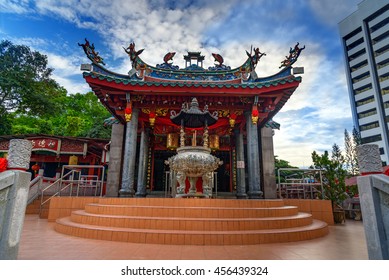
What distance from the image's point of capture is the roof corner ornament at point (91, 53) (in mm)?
7531

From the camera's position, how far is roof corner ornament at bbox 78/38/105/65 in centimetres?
753

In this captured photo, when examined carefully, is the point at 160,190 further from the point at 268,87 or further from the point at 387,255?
the point at 387,255

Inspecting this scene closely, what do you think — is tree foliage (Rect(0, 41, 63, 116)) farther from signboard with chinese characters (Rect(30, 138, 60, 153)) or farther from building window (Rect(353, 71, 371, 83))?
building window (Rect(353, 71, 371, 83))

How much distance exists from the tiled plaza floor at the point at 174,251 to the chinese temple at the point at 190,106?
3.08 m

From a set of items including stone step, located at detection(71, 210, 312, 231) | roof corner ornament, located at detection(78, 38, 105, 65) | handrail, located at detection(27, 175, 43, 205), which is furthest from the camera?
handrail, located at detection(27, 175, 43, 205)

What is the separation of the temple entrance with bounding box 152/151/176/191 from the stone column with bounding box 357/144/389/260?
10.5 metres

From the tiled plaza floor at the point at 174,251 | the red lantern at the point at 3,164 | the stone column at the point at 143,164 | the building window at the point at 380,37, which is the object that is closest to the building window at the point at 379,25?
the building window at the point at 380,37

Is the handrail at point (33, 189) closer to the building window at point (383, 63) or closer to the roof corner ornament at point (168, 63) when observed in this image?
the roof corner ornament at point (168, 63)

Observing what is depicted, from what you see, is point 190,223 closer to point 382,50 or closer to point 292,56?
point 292,56

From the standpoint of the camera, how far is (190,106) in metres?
7.45

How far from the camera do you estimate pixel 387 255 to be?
225 centimetres

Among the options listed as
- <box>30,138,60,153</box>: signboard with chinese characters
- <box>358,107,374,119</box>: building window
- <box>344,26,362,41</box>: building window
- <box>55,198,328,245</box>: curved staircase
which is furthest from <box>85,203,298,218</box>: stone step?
<box>344,26,362,41</box>: building window
